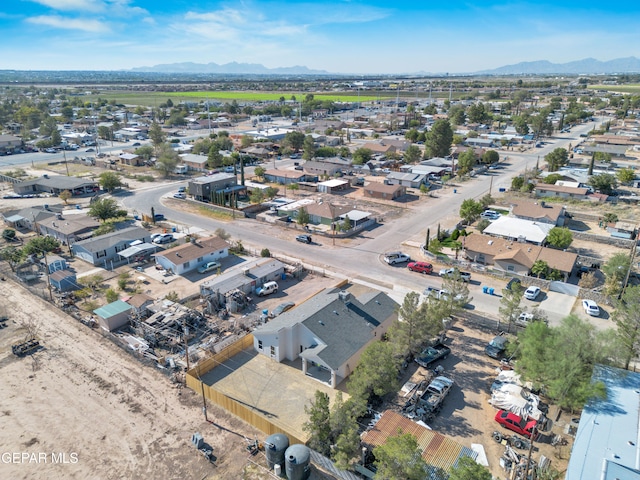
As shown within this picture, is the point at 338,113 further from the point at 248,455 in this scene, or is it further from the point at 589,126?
the point at 248,455

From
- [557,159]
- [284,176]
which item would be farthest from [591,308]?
[284,176]

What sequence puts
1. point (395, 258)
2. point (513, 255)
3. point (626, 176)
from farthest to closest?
point (626, 176) < point (395, 258) < point (513, 255)

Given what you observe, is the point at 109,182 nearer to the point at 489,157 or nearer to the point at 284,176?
the point at 284,176

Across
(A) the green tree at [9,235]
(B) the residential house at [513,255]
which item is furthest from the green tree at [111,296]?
(B) the residential house at [513,255]

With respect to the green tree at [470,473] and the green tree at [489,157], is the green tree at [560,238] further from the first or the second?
the green tree at [489,157]

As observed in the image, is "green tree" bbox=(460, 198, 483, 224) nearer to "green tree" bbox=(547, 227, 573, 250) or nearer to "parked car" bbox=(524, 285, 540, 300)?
"green tree" bbox=(547, 227, 573, 250)

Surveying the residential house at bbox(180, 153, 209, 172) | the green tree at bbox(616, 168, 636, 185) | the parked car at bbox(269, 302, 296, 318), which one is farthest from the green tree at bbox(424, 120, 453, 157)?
the parked car at bbox(269, 302, 296, 318)

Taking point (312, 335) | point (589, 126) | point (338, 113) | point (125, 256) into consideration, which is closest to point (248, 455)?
point (312, 335)
